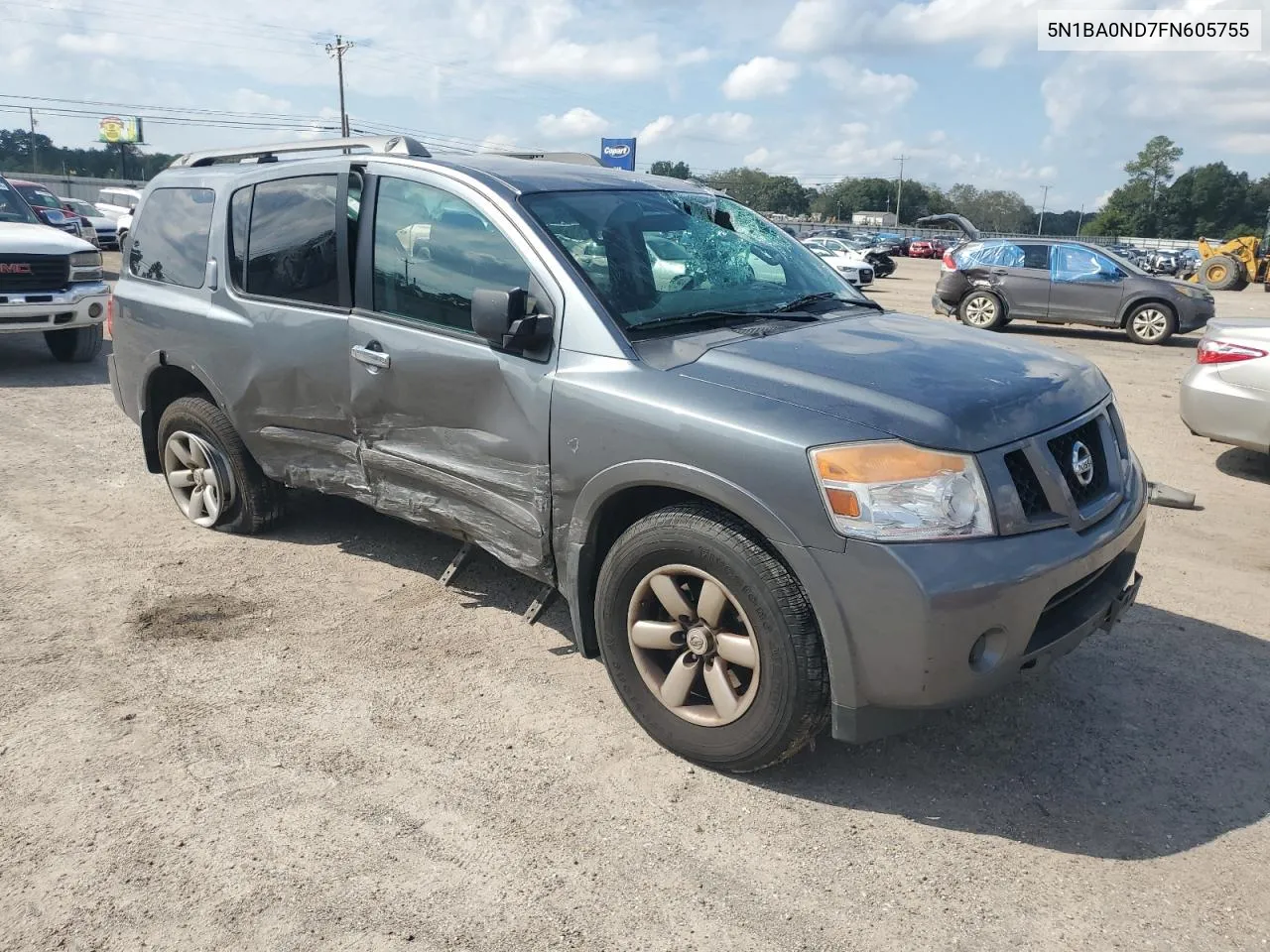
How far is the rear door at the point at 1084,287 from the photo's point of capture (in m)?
16.1

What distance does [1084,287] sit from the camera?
16203mm

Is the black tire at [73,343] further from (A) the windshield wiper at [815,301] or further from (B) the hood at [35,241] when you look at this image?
(A) the windshield wiper at [815,301]

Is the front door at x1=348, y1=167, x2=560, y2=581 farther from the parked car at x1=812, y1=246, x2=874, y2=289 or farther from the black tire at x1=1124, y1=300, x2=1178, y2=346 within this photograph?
the parked car at x1=812, y1=246, x2=874, y2=289

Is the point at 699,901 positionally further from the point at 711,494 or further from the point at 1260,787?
the point at 1260,787

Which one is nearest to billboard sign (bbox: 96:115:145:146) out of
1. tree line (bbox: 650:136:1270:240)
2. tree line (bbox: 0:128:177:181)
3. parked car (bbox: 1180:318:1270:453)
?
tree line (bbox: 0:128:177:181)

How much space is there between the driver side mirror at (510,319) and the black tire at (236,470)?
214 cm

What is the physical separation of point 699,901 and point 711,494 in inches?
44.0

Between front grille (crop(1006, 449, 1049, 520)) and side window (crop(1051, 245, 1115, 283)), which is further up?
side window (crop(1051, 245, 1115, 283))

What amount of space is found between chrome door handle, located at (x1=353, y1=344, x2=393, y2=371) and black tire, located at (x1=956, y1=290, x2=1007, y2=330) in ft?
46.8

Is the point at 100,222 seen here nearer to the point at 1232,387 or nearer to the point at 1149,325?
the point at 1149,325

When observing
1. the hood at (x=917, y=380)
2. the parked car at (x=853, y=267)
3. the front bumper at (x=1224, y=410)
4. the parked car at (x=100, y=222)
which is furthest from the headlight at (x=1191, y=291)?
the parked car at (x=100, y=222)

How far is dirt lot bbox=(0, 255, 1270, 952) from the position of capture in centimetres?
255

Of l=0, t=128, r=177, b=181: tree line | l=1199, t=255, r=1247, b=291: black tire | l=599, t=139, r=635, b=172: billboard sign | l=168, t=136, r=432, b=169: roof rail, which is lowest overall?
l=168, t=136, r=432, b=169: roof rail

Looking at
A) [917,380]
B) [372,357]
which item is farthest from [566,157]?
[917,380]
